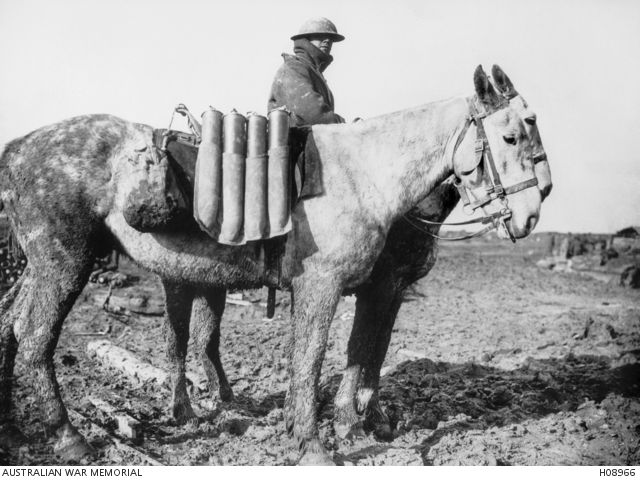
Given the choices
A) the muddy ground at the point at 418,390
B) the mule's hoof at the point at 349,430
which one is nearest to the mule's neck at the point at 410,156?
the mule's hoof at the point at 349,430

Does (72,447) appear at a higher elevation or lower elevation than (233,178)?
lower

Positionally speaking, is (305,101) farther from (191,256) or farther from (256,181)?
(191,256)

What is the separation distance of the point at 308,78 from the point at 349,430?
3050mm

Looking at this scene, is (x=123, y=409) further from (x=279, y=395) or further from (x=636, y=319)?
(x=636, y=319)

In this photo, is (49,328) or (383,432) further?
(383,432)

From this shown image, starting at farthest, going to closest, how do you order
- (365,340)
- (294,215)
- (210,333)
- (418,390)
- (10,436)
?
(418,390) → (210,333) → (365,340) → (10,436) → (294,215)

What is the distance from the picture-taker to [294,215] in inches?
152

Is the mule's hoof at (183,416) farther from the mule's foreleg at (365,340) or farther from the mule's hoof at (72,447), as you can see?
the mule's foreleg at (365,340)

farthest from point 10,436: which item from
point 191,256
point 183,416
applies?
point 191,256

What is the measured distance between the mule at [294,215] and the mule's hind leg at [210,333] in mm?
1263

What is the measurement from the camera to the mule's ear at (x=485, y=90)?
12.5 feet

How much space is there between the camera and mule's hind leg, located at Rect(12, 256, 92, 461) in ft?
12.9

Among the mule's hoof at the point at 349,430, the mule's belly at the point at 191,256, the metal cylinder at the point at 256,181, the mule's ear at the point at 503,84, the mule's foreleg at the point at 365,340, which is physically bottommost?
the mule's hoof at the point at 349,430
